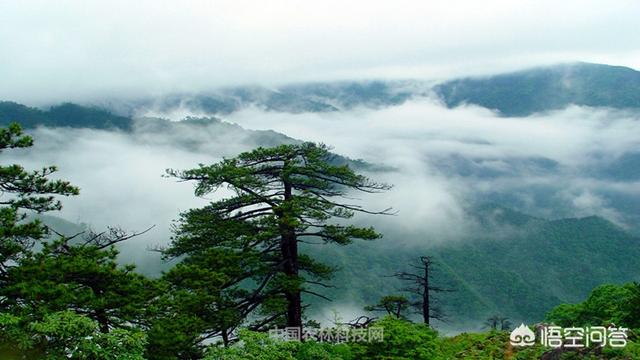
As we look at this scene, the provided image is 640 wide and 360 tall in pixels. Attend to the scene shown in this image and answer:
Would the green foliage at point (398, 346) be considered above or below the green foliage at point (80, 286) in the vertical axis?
below

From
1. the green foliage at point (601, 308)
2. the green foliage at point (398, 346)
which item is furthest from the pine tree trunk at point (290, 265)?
the green foliage at point (601, 308)

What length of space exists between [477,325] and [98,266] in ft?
532

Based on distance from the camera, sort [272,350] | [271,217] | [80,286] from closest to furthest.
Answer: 1. [272,350]
2. [80,286]
3. [271,217]

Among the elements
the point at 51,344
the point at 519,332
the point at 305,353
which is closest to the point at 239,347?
the point at 305,353

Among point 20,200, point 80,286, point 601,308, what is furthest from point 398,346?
point 601,308

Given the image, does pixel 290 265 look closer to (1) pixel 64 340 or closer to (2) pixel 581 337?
(2) pixel 581 337

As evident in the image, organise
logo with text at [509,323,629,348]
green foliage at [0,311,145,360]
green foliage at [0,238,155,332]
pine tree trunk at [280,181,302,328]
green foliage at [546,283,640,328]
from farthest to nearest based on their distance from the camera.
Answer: green foliage at [546,283,640,328], pine tree trunk at [280,181,302,328], logo with text at [509,323,629,348], green foliage at [0,238,155,332], green foliage at [0,311,145,360]

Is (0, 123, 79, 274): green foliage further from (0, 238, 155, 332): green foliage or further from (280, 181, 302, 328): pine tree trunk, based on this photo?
(280, 181, 302, 328): pine tree trunk

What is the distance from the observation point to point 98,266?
20.2 m

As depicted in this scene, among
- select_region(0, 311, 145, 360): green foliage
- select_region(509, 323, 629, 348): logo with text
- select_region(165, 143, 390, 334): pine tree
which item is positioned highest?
select_region(165, 143, 390, 334): pine tree

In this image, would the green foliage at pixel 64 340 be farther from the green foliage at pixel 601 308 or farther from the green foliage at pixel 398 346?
the green foliage at pixel 601 308

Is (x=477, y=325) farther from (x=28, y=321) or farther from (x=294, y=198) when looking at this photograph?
(x=28, y=321)

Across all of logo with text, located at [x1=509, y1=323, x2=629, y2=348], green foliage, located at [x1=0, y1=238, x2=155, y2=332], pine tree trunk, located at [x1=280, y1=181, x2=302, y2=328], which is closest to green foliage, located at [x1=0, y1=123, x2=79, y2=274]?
green foliage, located at [x1=0, y1=238, x2=155, y2=332]

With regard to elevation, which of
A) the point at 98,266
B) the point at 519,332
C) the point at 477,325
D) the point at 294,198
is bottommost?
the point at 477,325
